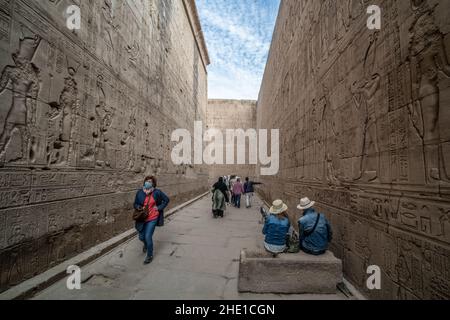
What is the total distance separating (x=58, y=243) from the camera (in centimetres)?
352

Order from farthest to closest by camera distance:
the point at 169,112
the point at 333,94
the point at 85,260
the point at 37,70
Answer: the point at 169,112 < the point at 333,94 < the point at 85,260 < the point at 37,70

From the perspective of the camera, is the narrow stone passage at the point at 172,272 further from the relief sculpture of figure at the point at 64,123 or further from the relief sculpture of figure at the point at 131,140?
the relief sculpture of figure at the point at 131,140

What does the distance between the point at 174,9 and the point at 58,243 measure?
427 inches

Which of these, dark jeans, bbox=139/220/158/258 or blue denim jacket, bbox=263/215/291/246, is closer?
blue denim jacket, bbox=263/215/291/246

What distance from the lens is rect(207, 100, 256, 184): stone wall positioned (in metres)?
23.0

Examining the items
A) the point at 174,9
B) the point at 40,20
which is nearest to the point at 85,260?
the point at 40,20

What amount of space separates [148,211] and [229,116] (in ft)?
68.7

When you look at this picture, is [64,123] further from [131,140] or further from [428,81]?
[428,81]

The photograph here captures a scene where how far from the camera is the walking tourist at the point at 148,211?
389 cm

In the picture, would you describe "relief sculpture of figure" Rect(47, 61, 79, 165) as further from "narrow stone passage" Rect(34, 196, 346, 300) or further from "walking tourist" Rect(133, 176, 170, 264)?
"narrow stone passage" Rect(34, 196, 346, 300)

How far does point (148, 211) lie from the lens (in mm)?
3926

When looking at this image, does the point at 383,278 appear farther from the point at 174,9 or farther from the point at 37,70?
the point at 174,9

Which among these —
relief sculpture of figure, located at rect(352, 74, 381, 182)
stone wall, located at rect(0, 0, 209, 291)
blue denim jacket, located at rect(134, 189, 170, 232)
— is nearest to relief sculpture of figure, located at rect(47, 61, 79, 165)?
stone wall, located at rect(0, 0, 209, 291)

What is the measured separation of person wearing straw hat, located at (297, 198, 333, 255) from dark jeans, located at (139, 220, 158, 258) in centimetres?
241
